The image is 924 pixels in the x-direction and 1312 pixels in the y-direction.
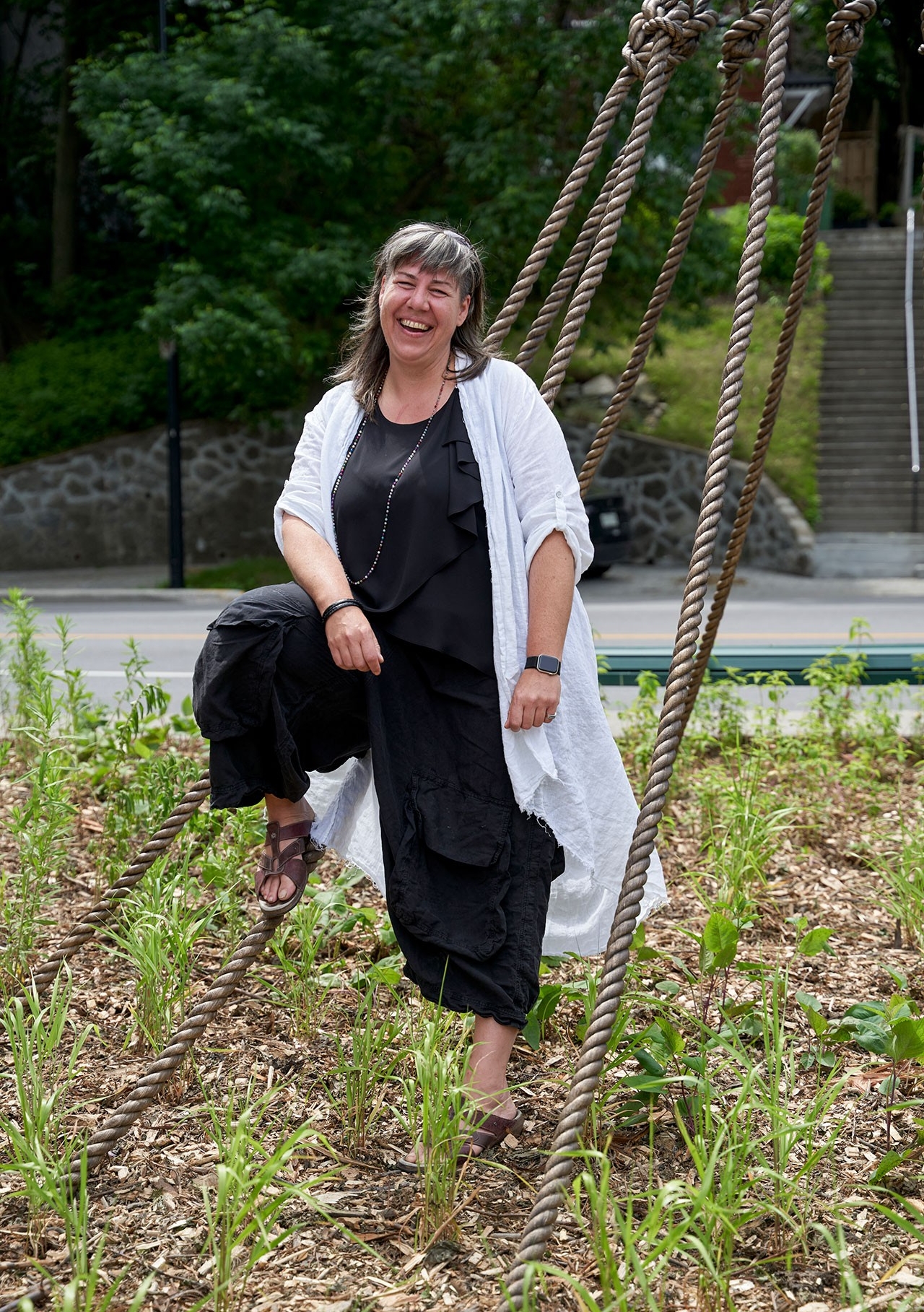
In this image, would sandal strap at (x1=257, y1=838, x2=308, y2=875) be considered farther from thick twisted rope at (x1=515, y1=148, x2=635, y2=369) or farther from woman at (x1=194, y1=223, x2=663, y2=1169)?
thick twisted rope at (x1=515, y1=148, x2=635, y2=369)

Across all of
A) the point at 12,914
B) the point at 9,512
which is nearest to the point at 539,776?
the point at 12,914

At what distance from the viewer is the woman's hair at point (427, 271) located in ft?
8.21

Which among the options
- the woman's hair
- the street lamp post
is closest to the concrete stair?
the street lamp post

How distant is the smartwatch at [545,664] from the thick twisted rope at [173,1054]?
29.5 inches

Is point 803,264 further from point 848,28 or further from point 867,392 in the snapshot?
point 867,392

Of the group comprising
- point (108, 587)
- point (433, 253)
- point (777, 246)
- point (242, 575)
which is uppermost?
point (777, 246)

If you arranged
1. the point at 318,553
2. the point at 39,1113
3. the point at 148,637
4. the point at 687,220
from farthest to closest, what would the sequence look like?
the point at 148,637 < the point at 687,220 < the point at 318,553 < the point at 39,1113

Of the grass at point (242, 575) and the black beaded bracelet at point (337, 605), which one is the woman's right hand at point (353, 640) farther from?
the grass at point (242, 575)

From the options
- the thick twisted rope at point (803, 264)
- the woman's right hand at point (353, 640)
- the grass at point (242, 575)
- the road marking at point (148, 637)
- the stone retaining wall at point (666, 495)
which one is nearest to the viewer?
the woman's right hand at point (353, 640)

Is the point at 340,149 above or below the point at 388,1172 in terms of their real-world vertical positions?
above

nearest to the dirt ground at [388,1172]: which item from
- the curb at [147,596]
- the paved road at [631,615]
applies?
the paved road at [631,615]

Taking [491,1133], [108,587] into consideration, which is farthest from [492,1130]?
[108,587]

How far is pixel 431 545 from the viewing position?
246 cm

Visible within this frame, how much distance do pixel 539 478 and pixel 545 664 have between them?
1.16 feet
